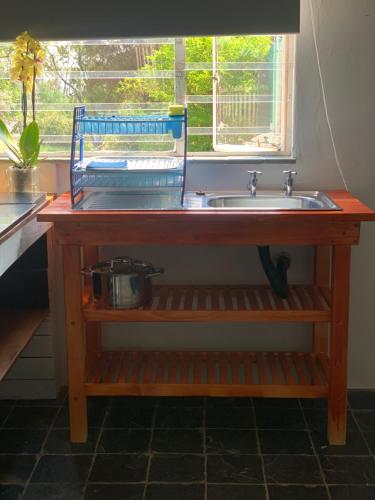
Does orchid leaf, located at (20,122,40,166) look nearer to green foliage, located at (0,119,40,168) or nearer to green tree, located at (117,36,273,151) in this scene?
green foliage, located at (0,119,40,168)

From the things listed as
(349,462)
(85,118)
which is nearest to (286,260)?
(349,462)

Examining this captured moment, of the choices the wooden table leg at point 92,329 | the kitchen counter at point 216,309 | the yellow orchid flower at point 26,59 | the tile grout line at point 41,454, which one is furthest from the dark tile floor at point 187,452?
the yellow orchid flower at point 26,59

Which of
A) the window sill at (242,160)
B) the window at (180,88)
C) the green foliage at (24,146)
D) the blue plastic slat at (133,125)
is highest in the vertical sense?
the window at (180,88)

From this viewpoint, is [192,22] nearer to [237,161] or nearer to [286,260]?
[237,161]

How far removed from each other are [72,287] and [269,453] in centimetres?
92

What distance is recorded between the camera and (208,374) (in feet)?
8.25

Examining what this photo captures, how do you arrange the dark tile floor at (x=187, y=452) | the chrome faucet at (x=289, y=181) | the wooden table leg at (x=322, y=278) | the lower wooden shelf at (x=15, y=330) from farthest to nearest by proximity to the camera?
the wooden table leg at (x=322, y=278) < the chrome faucet at (x=289, y=181) < the lower wooden shelf at (x=15, y=330) < the dark tile floor at (x=187, y=452)

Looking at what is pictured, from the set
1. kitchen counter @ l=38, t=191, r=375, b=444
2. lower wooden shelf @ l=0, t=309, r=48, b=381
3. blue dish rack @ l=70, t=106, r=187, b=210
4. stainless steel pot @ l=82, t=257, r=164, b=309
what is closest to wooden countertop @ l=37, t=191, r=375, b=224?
kitchen counter @ l=38, t=191, r=375, b=444

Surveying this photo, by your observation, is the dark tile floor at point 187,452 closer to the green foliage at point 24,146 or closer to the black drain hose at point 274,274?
the black drain hose at point 274,274

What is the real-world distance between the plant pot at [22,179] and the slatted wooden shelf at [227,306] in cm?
54

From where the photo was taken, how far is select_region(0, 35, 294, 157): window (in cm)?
265

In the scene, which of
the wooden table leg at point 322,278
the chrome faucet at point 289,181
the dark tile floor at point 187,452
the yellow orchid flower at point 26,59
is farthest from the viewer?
the wooden table leg at point 322,278

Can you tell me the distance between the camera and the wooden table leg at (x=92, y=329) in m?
2.71

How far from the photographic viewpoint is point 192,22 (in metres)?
2.52
